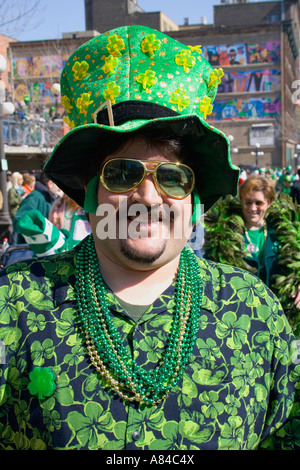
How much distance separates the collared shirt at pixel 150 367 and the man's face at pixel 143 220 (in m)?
0.18

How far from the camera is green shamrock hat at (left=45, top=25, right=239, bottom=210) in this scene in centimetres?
164

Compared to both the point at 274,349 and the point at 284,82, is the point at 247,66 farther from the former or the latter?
the point at 274,349

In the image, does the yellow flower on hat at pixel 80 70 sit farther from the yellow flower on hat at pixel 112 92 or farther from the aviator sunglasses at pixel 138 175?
the aviator sunglasses at pixel 138 175

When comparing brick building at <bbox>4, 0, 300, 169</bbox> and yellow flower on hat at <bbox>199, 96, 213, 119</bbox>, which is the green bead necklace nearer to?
yellow flower on hat at <bbox>199, 96, 213, 119</bbox>

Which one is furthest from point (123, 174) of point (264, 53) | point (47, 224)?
point (264, 53)

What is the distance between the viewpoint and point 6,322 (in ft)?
5.59

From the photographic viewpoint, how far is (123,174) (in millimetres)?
1676

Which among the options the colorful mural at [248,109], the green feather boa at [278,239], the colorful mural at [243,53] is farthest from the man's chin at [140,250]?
the colorful mural at [243,53]

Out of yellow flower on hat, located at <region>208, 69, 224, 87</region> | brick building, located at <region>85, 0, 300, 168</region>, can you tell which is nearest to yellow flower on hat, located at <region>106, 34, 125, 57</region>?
yellow flower on hat, located at <region>208, 69, 224, 87</region>

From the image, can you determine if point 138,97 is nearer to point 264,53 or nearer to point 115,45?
point 115,45

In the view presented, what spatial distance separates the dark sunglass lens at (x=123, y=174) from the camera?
166 cm

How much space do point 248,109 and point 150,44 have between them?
45577 mm

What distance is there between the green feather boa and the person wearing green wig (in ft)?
6.45

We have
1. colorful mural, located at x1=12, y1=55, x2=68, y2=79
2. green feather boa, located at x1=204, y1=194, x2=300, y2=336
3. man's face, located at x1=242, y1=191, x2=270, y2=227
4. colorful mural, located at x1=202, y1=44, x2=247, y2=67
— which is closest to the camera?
green feather boa, located at x1=204, y1=194, x2=300, y2=336
